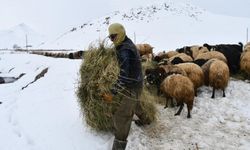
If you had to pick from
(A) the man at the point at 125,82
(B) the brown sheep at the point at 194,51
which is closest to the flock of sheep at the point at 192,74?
(B) the brown sheep at the point at 194,51

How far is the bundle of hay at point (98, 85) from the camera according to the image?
254 inches

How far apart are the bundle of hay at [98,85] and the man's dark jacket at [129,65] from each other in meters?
0.29

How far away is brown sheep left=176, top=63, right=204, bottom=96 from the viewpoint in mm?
9883

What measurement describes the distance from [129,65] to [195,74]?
168 inches

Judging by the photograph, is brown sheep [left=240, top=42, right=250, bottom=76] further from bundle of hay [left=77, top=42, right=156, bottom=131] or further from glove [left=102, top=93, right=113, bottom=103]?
glove [left=102, top=93, right=113, bottom=103]

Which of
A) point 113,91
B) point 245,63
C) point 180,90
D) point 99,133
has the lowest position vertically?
point 99,133

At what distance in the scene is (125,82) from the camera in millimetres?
6168

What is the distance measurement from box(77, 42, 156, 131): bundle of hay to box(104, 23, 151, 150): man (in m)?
0.29

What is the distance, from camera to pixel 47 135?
6.83m

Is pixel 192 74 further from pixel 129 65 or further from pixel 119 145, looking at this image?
pixel 119 145

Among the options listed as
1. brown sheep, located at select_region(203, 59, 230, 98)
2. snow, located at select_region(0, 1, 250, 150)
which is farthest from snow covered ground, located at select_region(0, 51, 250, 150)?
brown sheep, located at select_region(203, 59, 230, 98)

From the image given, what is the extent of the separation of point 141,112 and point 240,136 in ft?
6.42

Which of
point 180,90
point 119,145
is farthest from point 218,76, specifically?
point 119,145

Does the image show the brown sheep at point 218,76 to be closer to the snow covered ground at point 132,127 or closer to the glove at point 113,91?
the snow covered ground at point 132,127
